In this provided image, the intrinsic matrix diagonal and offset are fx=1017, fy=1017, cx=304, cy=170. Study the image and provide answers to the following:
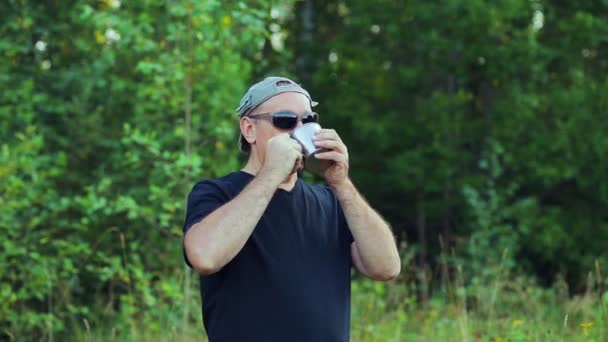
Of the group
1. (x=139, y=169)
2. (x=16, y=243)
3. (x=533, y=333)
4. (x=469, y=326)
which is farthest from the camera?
(x=139, y=169)

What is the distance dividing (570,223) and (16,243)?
27.7 feet

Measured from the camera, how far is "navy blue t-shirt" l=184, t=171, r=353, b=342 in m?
3.02

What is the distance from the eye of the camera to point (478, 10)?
1277cm

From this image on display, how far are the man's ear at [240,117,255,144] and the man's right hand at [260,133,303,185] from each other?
23 centimetres

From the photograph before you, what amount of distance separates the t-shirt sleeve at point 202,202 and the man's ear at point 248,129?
210 millimetres

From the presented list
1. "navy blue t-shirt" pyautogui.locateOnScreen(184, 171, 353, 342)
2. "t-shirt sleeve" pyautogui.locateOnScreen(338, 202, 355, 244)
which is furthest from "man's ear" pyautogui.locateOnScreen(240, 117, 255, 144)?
"t-shirt sleeve" pyautogui.locateOnScreen(338, 202, 355, 244)

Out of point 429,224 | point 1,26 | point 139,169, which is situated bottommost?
point 429,224

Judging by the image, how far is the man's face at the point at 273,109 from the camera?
3.19m

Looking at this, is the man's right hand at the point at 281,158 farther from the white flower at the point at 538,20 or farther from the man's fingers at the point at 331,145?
the white flower at the point at 538,20

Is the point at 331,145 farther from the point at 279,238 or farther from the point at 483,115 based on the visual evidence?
the point at 483,115

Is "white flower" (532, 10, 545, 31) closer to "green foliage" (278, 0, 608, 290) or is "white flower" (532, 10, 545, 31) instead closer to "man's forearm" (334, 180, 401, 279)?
"green foliage" (278, 0, 608, 290)

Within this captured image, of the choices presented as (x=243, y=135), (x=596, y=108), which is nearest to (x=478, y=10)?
(x=596, y=108)

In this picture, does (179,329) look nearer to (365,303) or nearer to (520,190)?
(365,303)

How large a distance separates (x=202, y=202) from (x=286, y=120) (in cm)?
38
